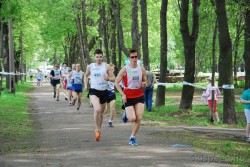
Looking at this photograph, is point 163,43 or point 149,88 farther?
point 163,43

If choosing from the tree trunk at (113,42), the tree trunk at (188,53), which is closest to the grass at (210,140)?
the tree trunk at (188,53)

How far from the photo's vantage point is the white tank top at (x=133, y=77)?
9.93 metres

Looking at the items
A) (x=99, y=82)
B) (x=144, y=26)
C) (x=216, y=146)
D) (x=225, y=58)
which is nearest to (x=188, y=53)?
(x=144, y=26)

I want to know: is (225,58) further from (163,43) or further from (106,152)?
(106,152)

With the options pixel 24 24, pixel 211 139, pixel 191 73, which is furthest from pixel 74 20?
pixel 211 139

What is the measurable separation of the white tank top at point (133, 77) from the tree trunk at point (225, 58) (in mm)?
5771

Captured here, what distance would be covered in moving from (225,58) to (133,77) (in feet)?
19.9

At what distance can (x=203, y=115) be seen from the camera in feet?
61.7

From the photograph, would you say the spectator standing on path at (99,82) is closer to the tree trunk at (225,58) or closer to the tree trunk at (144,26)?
the tree trunk at (225,58)

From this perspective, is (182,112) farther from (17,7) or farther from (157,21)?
(157,21)

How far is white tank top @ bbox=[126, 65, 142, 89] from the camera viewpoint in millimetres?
9925

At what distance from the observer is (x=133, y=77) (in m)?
9.91

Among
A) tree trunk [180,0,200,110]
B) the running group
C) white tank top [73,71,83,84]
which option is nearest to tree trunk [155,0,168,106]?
tree trunk [180,0,200,110]

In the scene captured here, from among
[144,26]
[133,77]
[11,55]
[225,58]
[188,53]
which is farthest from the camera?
[11,55]
